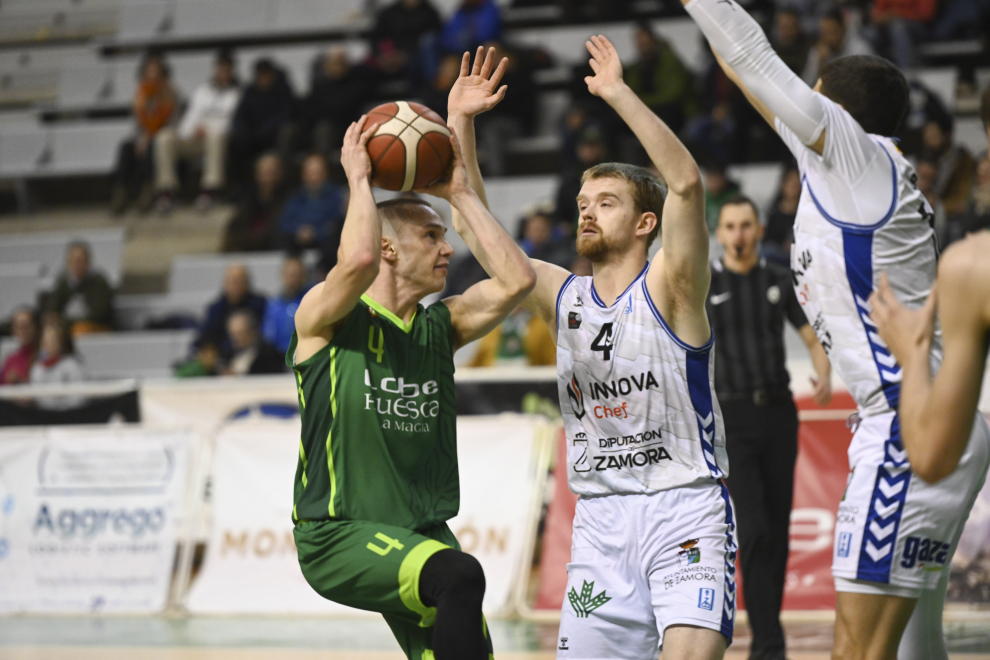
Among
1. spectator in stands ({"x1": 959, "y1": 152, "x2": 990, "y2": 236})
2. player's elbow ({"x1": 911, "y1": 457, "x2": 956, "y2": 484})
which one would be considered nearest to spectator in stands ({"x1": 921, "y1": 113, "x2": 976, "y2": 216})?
spectator in stands ({"x1": 959, "y1": 152, "x2": 990, "y2": 236})

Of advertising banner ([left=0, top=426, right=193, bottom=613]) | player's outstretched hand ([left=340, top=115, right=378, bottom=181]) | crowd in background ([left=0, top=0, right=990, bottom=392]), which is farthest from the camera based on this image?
crowd in background ([left=0, top=0, right=990, bottom=392])

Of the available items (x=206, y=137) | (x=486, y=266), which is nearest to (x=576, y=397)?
(x=486, y=266)

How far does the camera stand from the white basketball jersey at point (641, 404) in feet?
12.8

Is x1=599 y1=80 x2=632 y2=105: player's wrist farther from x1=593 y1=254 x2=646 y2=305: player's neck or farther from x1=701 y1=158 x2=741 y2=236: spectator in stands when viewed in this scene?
x1=701 y1=158 x2=741 y2=236: spectator in stands

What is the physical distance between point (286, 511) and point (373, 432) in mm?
4848

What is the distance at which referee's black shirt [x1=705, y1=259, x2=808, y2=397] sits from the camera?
6.30 metres

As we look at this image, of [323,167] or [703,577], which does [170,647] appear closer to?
[703,577]

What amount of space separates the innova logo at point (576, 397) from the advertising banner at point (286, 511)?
402 cm

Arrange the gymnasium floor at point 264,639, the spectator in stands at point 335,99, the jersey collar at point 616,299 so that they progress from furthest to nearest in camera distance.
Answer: the spectator in stands at point 335,99, the gymnasium floor at point 264,639, the jersey collar at point 616,299

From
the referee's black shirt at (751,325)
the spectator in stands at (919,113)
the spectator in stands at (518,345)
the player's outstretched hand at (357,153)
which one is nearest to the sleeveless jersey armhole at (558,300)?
the player's outstretched hand at (357,153)

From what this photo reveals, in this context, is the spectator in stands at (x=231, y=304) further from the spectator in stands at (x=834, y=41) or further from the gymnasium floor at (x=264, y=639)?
the spectator in stands at (x=834, y=41)

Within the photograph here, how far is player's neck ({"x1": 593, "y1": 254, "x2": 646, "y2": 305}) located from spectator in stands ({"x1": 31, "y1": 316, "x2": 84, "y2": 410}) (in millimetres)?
8747

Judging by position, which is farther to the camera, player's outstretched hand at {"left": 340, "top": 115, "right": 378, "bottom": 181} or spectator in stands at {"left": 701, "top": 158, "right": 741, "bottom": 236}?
spectator in stands at {"left": 701, "top": 158, "right": 741, "bottom": 236}

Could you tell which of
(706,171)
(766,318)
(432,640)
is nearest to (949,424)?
(432,640)
